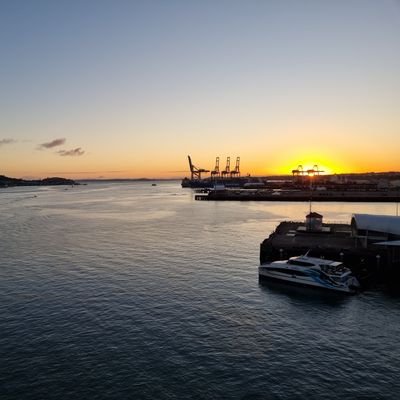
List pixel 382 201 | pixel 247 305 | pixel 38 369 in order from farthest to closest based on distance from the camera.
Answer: pixel 382 201, pixel 247 305, pixel 38 369

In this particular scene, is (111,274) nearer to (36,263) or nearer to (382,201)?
(36,263)

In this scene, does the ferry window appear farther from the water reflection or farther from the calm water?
the calm water

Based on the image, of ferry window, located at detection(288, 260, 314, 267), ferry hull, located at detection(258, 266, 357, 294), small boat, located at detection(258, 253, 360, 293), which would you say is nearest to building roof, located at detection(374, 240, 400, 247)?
small boat, located at detection(258, 253, 360, 293)

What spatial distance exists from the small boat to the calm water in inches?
51.5

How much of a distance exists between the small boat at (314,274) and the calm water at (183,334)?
4.30 feet

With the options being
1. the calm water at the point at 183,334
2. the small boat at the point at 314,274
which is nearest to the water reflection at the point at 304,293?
the calm water at the point at 183,334

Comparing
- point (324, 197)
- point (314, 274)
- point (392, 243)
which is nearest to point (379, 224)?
point (392, 243)

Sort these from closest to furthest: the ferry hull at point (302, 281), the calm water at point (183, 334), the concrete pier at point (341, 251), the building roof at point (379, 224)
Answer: the calm water at point (183, 334), the ferry hull at point (302, 281), the concrete pier at point (341, 251), the building roof at point (379, 224)

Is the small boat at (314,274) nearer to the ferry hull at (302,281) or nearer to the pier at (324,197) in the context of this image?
the ferry hull at (302,281)

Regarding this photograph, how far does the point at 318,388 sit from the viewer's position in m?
22.9

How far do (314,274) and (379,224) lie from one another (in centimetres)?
1496

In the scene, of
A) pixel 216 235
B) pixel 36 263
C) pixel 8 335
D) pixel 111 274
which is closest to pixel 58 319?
pixel 8 335

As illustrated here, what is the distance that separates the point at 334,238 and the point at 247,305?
84.8ft

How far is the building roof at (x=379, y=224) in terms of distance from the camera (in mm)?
49500
